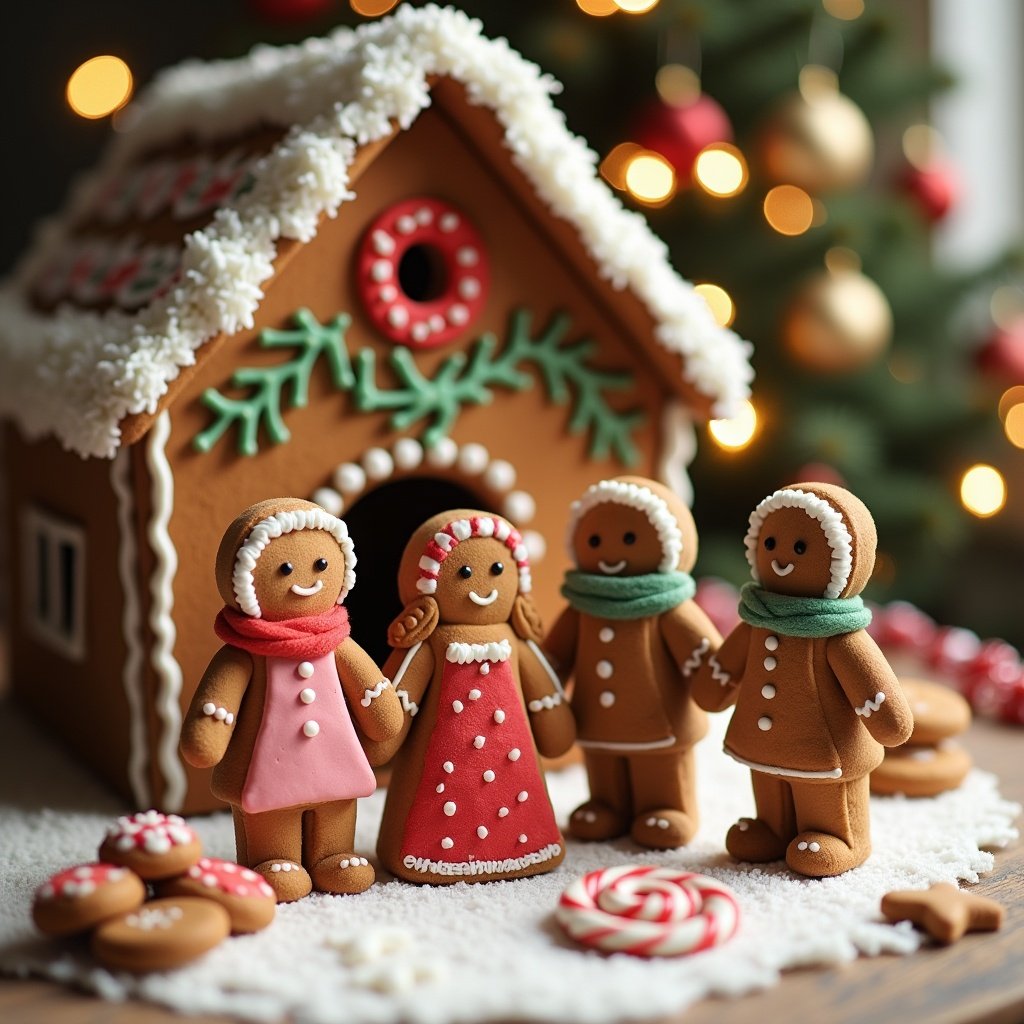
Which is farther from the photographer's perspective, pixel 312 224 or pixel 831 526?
pixel 312 224

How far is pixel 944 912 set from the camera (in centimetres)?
141

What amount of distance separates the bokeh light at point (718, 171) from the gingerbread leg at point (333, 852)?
1.41 m

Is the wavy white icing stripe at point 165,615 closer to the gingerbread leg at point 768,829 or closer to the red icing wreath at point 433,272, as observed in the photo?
the red icing wreath at point 433,272

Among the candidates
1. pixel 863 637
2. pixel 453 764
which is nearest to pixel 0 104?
pixel 453 764

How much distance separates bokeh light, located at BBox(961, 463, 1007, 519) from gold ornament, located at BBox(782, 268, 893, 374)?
45 centimetres

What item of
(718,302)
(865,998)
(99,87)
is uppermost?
(99,87)

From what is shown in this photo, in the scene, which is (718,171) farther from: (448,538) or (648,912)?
(648,912)

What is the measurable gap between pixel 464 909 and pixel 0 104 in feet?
7.07

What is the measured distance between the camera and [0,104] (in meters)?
2.85

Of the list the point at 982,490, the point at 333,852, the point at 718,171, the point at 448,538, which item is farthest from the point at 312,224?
the point at 982,490

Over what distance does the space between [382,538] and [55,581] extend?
0.53 m

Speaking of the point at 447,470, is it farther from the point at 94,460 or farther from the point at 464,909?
the point at 464,909

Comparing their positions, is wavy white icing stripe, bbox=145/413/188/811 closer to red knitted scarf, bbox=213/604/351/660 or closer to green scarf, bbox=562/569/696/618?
red knitted scarf, bbox=213/604/351/660

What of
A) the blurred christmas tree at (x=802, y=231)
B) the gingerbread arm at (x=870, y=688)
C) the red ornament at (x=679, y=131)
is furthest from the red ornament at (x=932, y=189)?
the gingerbread arm at (x=870, y=688)
